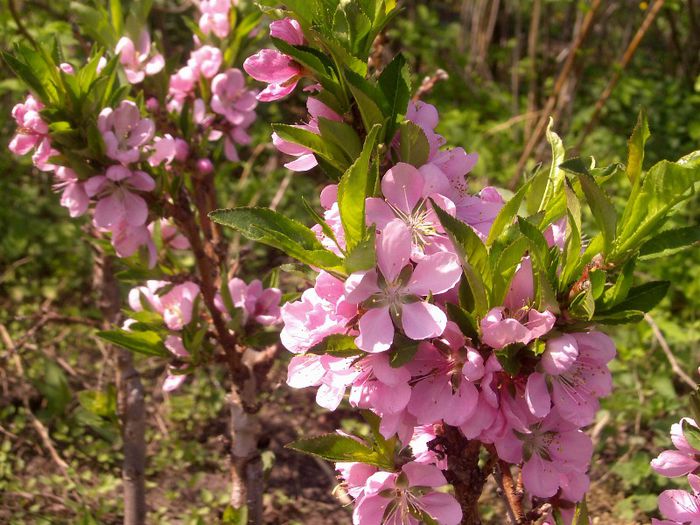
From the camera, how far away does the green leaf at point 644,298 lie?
0.93 meters

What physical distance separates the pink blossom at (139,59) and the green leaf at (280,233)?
1.00 metres

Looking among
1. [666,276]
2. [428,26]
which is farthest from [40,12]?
[666,276]

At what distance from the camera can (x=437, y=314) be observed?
86 cm

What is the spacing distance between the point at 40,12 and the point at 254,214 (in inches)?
136

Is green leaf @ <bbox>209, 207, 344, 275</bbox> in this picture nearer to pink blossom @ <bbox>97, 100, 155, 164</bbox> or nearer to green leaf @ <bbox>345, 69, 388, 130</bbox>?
green leaf @ <bbox>345, 69, 388, 130</bbox>

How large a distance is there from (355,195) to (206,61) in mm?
1231

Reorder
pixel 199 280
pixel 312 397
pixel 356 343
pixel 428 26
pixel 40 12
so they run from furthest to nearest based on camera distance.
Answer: pixel 428 26 → pixel 40 12 → pixel 312 397 → pixel 199 280 → pixel 356 343

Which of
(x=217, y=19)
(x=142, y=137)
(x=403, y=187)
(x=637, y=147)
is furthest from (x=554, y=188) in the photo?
(x=217, y=19)

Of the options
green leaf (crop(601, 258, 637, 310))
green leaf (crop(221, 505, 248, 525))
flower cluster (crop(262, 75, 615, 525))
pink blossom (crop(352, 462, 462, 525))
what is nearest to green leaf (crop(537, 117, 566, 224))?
flower cluster (crop(262, 75, 615, 525))

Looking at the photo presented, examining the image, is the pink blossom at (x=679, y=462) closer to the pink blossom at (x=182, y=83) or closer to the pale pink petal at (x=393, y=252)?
the pale pink petal at (x=393, y=252)

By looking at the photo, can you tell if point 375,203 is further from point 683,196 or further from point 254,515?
point 254,515

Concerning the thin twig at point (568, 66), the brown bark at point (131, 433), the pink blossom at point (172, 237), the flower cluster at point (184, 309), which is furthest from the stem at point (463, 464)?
the thin twig at point (568, 66)

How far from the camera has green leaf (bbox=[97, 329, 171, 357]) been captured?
1.62m

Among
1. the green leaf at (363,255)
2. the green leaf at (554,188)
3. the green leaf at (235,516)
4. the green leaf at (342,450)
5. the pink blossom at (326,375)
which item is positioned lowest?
the green leaf at (235,516)
